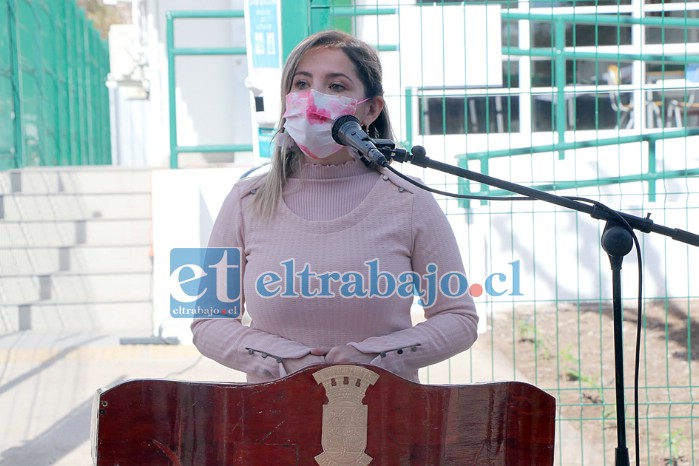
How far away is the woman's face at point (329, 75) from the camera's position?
2.37 m

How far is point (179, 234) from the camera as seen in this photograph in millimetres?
7074

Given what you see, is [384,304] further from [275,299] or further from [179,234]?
[179,234]

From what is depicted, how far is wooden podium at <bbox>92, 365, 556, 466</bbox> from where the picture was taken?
1.79m

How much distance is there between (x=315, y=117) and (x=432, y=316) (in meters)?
0.54

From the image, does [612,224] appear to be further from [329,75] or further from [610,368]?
[610,368]

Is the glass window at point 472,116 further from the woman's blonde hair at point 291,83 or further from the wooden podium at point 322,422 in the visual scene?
the wooden podium at point 322,422

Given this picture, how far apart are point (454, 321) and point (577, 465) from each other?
2.67 metres

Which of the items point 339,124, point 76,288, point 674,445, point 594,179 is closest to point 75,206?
point 76,288

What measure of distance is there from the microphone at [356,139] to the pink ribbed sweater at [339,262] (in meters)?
0.35

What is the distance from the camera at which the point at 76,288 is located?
28.0 ft

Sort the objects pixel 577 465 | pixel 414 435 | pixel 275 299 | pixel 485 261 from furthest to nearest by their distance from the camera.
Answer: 1. pixel 485 261
2. pixel 577 465
3. pixel 275 299
4. pixel 414 435

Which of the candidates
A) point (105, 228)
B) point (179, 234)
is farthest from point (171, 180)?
point (105, 228)

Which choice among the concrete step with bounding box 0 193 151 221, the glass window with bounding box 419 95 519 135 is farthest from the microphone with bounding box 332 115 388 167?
the concrete step with bounding box 0 193 151 221

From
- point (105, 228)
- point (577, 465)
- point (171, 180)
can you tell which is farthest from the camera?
point (105, 228)
